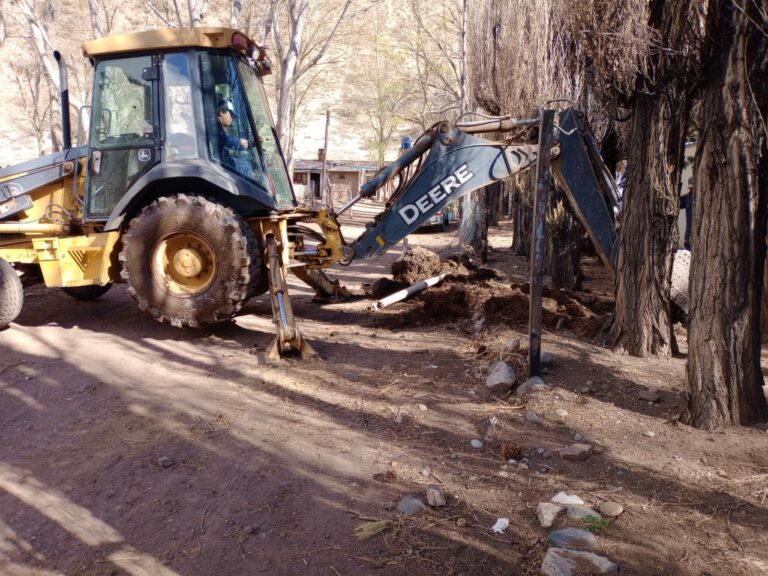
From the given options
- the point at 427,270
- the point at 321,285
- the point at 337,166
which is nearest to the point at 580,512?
the point at 321,285

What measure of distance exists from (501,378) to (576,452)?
118cm

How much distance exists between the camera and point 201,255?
6.03 meters

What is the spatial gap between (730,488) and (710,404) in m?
0.74

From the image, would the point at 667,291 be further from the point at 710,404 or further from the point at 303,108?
the point at 303,108

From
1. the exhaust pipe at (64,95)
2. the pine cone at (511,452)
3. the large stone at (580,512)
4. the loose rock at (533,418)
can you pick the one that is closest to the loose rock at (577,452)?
the pine cone at (511,452)

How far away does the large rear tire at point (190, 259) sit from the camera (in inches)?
226

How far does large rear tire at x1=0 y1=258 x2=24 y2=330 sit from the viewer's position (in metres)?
6.05

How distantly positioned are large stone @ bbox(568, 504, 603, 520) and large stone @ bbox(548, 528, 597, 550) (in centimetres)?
14

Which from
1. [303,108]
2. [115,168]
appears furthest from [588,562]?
[303,108]

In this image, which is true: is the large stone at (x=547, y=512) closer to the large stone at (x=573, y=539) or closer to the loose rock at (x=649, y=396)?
the large stone at (x=573, y=539)

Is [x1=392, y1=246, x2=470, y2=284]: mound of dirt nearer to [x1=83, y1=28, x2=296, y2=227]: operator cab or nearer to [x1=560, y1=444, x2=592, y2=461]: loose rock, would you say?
[x1=83, y1=28, x2=296, y2=227]: operator cab

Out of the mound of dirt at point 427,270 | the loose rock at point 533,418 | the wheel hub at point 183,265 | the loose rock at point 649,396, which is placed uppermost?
the wheel hub at point 183,265

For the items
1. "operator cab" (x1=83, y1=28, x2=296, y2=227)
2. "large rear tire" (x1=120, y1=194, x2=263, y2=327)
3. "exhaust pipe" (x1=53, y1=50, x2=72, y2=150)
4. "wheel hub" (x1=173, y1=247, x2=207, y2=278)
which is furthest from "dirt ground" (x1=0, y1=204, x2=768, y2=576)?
"exhaust pipe" (x1=53, y1=50, x2=72, y2=150)

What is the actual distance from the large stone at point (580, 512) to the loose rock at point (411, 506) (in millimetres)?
722
